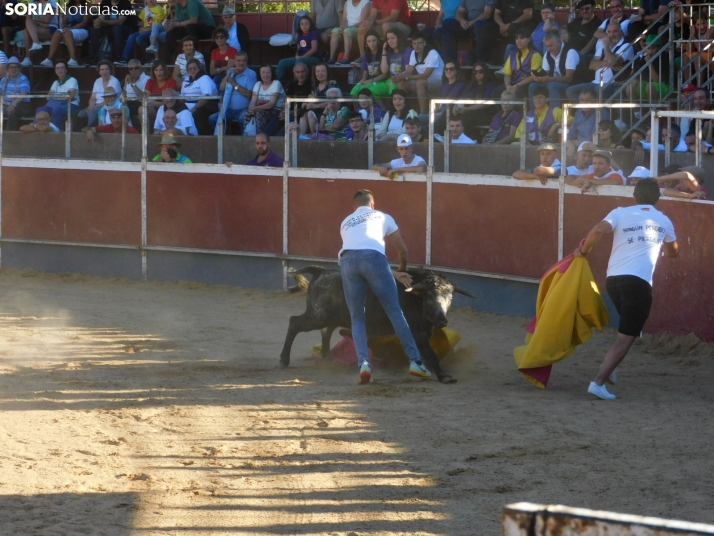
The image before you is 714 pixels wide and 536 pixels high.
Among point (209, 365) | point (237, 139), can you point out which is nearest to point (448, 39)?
point (237, 139)

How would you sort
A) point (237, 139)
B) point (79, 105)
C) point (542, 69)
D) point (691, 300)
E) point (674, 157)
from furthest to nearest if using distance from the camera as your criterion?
1. point (79, 105)
2. point (237, 139)
3. point (542, 69)
4. point (674, 157)
5. point (691, 300)

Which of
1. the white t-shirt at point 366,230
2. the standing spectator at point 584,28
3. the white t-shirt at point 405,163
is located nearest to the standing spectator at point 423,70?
the standing spectator at point 584,28

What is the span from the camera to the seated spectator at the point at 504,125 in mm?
11812

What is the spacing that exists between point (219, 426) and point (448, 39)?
29.0ft

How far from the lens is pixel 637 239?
6.80 m

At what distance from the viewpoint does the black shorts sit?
22.1ft

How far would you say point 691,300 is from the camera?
8.63 m

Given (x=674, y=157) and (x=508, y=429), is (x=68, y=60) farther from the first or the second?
(x=508, y=429)

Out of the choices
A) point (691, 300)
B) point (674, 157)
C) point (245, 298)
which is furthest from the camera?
point (245, 298)

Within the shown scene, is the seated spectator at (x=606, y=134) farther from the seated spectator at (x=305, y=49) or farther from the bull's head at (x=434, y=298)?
the seated spectator at (x=305, y=49)

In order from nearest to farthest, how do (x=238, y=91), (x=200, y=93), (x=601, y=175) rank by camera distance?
(x=601, y=175) < (x=238, y=91) < (x=200, y=93)

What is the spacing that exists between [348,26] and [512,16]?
8.33ft

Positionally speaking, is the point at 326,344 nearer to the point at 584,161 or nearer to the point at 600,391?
the point at 600,391

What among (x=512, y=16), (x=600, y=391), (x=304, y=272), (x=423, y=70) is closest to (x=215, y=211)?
(x=423, y=70)
